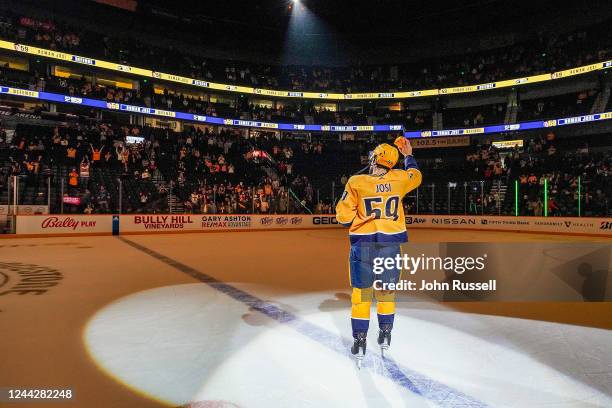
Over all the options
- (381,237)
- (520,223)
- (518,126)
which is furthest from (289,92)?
(381,237)

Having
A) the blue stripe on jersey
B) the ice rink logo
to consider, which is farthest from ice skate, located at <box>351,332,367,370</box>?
the ice rink logo

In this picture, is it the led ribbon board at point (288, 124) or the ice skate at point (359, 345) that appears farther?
the led ribbon board at point (288, 124)

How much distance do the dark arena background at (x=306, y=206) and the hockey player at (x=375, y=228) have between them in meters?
0.02

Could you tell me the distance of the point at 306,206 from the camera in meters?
23.6

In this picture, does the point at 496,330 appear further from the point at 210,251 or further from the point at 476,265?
the point at 210,251

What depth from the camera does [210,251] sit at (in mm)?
11383

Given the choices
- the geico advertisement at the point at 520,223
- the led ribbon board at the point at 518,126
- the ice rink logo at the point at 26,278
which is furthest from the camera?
the led ribbon board at the point at 518,126

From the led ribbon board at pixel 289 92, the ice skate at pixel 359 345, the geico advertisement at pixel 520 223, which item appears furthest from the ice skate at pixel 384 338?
the led ribbon board at pixel 289 92

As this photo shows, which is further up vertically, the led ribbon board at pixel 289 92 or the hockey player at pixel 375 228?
the led ribbon board at pixel 289 92

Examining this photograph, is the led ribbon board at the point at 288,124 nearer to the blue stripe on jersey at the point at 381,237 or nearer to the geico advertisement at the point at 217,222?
the geico advertisement at the point at 217,222

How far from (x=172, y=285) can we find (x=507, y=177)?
2604cm

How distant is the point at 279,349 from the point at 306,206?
2004cm

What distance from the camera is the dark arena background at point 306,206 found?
3.26 metres

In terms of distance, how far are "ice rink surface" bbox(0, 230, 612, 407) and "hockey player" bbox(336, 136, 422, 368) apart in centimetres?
37
